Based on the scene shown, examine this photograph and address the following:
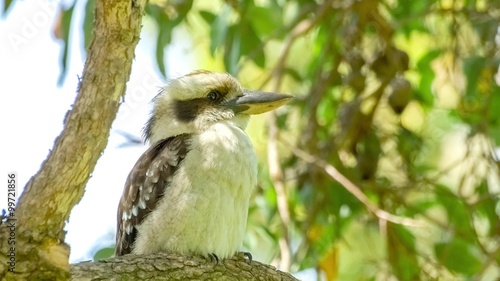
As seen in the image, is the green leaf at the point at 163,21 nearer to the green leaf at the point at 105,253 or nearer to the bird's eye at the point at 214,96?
the bird's eye at the point at 214,96

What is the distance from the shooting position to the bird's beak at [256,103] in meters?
4.29

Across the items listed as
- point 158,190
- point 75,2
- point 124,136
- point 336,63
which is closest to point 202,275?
point 158,190

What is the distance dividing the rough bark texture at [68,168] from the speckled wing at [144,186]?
1035 mm

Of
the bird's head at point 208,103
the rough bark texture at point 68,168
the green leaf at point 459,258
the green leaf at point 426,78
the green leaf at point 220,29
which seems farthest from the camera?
the green leaf at point 426,78

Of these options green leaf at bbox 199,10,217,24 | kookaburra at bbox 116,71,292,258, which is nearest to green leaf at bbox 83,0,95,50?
kookaburra at bbox 116,71,292,258

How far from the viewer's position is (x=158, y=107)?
14.5 ft

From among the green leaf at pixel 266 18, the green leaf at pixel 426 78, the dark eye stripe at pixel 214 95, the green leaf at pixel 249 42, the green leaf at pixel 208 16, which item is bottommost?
the green leaf at pixel 426 78

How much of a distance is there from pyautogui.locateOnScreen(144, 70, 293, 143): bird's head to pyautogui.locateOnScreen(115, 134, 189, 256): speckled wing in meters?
0.20

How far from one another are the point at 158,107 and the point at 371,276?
155 cm

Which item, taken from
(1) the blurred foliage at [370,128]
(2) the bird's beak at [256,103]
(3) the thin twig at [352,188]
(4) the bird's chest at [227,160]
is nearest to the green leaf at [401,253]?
(1) the blurred foliage at [370,128]

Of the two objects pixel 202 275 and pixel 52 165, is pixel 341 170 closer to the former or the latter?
pixel 202 275

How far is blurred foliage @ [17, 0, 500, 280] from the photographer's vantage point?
187 inches

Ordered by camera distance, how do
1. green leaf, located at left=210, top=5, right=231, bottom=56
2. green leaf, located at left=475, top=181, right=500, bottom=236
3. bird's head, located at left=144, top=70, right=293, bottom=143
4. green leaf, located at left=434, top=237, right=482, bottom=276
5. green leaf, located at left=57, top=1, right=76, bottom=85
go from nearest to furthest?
bird's head, located at left=144, top=70, right=293, bottom=143 → green leaf, located at left=57, top=1, right=76, bottom=85 → green leaf, located at left=475, top=181, right=500, bottom=236 → green leaf, located at left=210, top=5, right=231, bottom=56 → green leaf, located at left=434, top=237, right=482, bottom=276

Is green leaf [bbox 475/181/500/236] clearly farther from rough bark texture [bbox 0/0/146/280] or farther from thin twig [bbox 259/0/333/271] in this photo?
rough bark texture [bbox 0/0/146/280]
